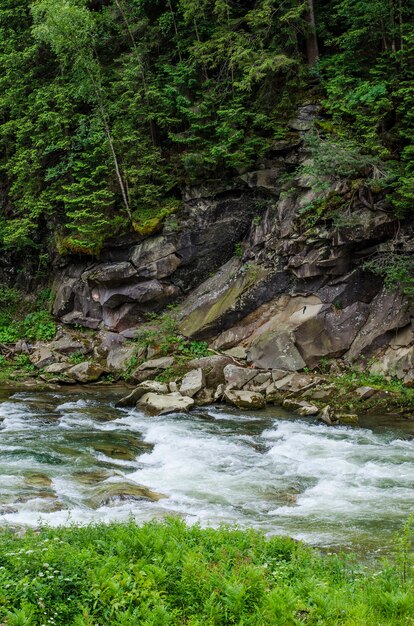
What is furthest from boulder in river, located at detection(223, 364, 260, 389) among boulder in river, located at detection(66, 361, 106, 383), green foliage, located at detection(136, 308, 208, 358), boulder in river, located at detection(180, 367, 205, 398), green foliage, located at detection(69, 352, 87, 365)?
green foliage, located at detection(69, 352, 87, 365)

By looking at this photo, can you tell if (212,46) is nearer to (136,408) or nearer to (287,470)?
(136,408)

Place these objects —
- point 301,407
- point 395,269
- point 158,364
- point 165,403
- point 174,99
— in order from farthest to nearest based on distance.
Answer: point 174,99 < point 158,364 < point 165,403 < point 395,269 < point 301,407

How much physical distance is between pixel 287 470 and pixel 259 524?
3183 mm

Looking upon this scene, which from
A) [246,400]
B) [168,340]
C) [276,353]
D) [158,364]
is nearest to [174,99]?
[168,340]

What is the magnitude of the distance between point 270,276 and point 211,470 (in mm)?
9867

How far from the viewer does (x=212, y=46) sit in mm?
22219

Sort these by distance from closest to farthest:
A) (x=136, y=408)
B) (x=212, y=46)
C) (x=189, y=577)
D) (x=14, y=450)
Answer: (x=189, y=577)
(x=14, y=450)
(x=136, y=408)
(x=212, y=46)

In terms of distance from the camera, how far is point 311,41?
2202cm

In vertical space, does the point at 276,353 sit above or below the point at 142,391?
above

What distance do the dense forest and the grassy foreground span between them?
13.5 meters

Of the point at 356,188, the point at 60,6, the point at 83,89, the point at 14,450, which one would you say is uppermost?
the point at 60,6

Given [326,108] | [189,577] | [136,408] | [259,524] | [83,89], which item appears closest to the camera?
[189,577]

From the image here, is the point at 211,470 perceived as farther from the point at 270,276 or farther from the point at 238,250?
the point at 238,250

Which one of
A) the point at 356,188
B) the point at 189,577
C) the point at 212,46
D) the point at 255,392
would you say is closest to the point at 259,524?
the point at 189,577
